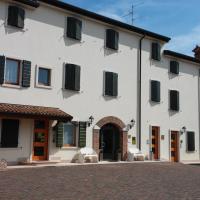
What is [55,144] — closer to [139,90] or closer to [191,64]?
[139,90]

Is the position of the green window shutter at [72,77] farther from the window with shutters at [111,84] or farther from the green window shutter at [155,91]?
the green window shutter at [155,91]

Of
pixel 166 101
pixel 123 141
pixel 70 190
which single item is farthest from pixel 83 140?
pixel 70 190

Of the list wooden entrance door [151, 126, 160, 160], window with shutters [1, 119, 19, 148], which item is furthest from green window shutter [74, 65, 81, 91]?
wooden entrance door [151, 126, 160, 160]

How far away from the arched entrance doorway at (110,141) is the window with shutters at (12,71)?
6.71m

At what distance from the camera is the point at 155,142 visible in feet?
85.8

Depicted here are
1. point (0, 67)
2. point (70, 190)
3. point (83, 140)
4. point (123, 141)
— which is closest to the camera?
point (70, 190)

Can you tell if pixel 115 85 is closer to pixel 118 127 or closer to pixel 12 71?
pixel 118 127

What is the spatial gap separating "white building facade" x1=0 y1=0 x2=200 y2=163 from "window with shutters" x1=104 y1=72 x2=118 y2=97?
0.20 feet

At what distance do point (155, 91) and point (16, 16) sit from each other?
1115 cm

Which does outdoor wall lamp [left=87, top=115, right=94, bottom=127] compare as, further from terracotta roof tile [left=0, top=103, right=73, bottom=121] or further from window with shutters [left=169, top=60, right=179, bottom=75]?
window with shutters [left=169, top=60, right=179, bottom=75]

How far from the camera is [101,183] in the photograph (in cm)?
1305

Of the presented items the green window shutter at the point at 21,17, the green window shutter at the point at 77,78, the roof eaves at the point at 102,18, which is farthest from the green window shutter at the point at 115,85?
the green window shutter at the point at 21,17

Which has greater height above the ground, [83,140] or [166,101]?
[166,101]

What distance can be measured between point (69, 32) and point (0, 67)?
4.91 metres
